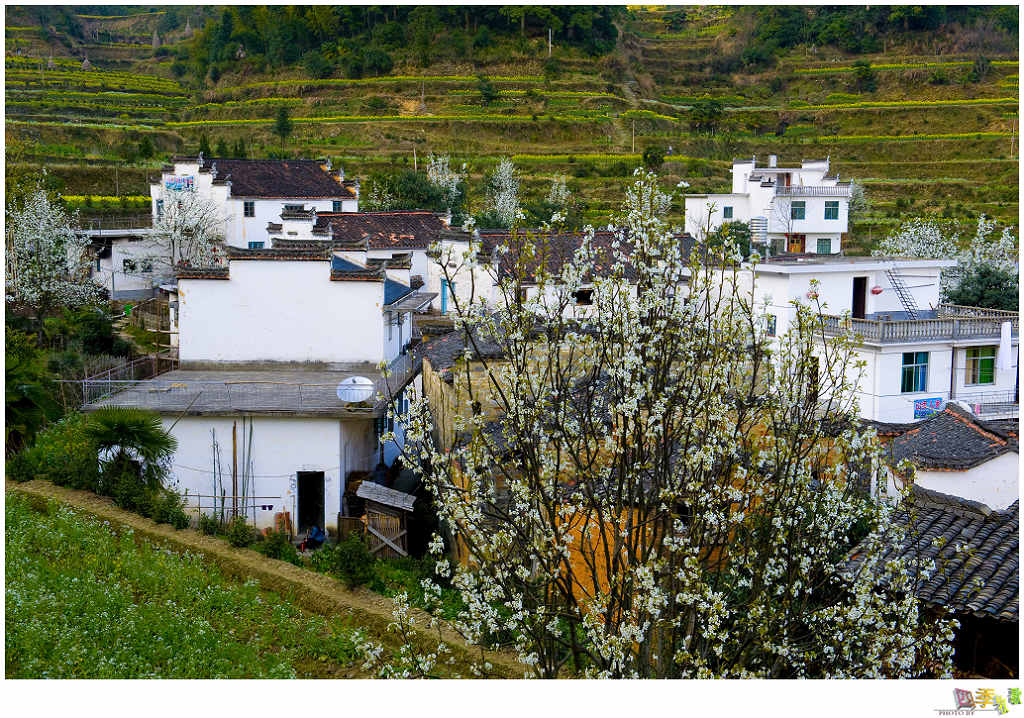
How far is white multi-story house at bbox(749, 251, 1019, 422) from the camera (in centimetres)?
2281

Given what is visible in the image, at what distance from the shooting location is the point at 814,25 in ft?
255

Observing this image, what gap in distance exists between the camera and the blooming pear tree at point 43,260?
1145 inches

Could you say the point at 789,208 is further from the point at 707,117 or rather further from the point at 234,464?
the point at 234,464

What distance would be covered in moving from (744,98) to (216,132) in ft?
118

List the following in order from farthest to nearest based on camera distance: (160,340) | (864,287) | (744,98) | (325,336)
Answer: (744,98) < (160,340) < (864,287) < (325,336)

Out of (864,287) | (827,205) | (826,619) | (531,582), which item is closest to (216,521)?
(531,582)

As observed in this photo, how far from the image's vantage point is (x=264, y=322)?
18922 millimetres

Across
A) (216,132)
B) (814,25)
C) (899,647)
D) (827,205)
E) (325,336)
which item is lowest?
(899,647)

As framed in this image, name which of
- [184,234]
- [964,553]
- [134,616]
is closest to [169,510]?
[134,616]

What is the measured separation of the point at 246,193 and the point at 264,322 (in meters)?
20.6

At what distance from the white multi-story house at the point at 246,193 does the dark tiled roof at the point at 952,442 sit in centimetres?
2436

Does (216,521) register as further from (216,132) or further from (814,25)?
(814,25)

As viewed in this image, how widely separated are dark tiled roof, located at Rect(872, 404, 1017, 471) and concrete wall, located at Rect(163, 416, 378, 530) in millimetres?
8154

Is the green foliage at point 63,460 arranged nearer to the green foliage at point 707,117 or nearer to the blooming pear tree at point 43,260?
the blooming pear tree at point 43,260
